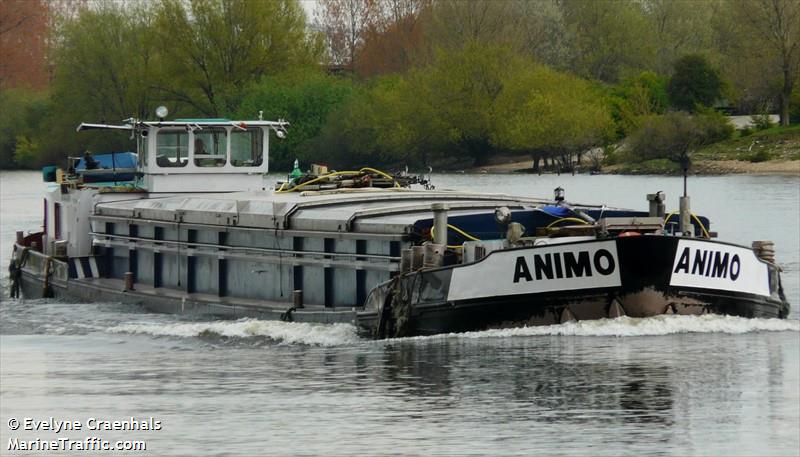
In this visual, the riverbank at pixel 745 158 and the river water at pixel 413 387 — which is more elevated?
the riverbank at pixel 745 158

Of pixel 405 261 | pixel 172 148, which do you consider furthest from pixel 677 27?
pixel 405 261

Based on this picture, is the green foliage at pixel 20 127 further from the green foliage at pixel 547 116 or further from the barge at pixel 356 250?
the barge at pixel 356 250

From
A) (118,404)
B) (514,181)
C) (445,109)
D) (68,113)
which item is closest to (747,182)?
(514,181)

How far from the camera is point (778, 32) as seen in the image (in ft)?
301

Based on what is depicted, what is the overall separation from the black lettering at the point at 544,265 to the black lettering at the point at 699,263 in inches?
73.0

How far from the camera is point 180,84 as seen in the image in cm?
8900

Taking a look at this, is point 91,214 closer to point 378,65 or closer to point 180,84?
point 180,84

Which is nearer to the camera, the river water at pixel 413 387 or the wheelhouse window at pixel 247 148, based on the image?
the river water at pixel 413 387

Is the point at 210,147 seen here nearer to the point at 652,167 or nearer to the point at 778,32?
the point at 652,167

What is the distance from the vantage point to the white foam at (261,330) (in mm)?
22609

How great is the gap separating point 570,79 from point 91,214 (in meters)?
66.0

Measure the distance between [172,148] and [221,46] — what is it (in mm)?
59993

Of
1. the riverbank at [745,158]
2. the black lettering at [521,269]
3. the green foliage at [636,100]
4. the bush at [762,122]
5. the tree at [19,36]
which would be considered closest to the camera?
the black lettering at [521,269]

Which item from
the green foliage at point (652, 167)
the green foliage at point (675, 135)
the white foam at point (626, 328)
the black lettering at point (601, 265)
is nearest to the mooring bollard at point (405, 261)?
the white foam at point (626, 328)
